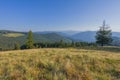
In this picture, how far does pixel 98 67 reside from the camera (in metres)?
7.02

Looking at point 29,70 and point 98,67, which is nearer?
point 29,70

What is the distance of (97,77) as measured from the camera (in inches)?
221

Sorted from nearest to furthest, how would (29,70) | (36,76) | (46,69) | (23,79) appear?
(23,79) → (36,76) → (29,70) → (46,69)

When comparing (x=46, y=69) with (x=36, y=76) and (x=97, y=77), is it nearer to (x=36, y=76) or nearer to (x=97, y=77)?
(x=36, y=76)

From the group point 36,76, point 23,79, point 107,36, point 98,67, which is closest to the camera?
point 23,79

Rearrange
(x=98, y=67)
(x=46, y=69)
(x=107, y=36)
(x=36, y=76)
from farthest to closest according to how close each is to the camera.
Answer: (x=107, y=36) < (x=98, y=67) < (x=46, y=69) < (x=36, y=76)

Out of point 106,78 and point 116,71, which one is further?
point 116,71

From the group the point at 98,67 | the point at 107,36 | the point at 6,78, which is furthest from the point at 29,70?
the point at 107,36

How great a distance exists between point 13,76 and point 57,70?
1697 millimetres

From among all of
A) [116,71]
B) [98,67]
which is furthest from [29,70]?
[116,71]

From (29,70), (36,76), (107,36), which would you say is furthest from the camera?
(107,36)

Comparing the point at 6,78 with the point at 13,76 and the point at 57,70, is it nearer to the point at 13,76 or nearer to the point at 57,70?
the point at 13,76

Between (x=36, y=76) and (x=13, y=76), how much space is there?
2.47ft

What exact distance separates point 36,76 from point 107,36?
4623cm
